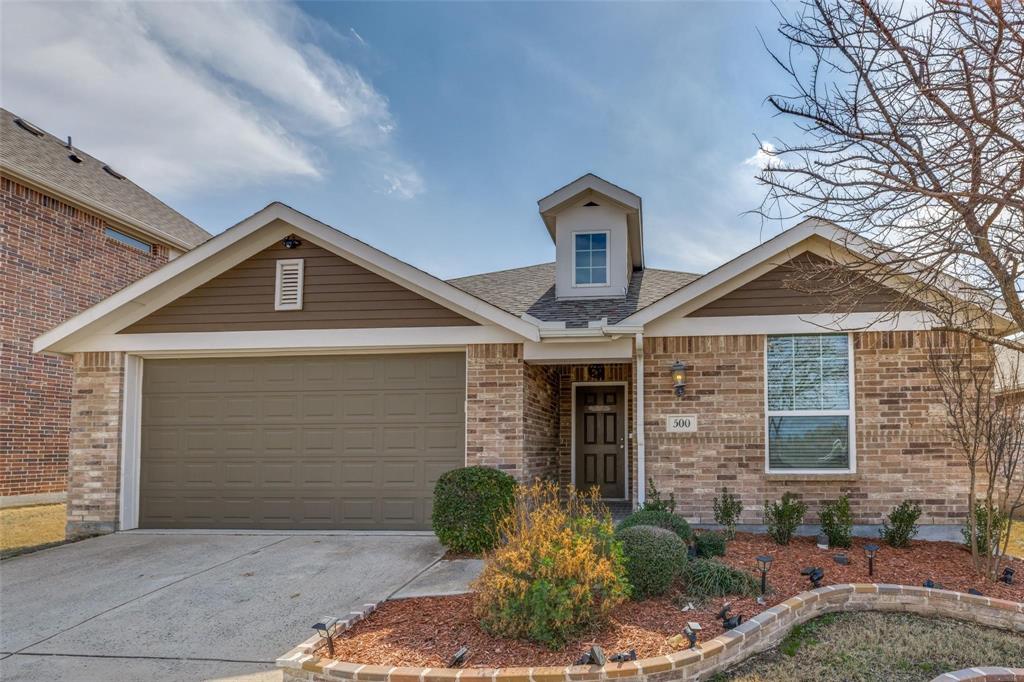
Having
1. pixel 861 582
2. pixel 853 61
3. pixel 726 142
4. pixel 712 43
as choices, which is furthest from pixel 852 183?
pixel 861 582

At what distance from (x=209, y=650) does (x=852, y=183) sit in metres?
5.74

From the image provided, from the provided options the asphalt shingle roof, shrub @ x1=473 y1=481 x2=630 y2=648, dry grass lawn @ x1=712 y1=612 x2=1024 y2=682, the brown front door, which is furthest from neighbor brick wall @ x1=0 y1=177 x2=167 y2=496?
dry grass lawn @ x1=712 y1=612 x2=1024 y2=682

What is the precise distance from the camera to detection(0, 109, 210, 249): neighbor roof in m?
12.5

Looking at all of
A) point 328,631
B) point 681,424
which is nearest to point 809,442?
point 681,424

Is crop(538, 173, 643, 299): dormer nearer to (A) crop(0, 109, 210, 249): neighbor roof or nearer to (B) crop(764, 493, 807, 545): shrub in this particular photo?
(B) crop(764, 493, 807, 545): shrub

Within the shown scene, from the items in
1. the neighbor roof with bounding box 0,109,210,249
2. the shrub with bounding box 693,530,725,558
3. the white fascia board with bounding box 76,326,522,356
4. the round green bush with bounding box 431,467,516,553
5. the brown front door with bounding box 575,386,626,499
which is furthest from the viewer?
the neighbor roof with bounding box 0,109,210,249

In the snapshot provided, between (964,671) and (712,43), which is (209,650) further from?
(712,43)

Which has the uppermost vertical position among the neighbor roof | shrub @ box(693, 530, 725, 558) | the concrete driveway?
the neighbor roof

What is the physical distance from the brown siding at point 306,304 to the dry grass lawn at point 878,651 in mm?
5307

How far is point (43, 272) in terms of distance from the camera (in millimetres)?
12719

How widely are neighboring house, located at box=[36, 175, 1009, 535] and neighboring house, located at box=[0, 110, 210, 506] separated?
3709mm

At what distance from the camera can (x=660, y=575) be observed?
5133mm

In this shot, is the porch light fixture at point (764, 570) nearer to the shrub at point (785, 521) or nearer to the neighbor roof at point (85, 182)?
the shrub at point (785, 521)

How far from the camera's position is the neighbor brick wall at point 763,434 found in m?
7.93
